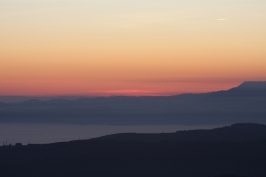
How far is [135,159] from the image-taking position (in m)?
33.9

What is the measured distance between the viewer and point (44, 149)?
37.7 meters

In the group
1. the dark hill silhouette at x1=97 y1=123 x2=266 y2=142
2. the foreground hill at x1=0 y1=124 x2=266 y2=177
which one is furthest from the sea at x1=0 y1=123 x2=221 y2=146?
the foreground hill at x1=0 y1=124 x2=266 y2=177

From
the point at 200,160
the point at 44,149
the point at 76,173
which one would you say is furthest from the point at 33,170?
the point at 200,160

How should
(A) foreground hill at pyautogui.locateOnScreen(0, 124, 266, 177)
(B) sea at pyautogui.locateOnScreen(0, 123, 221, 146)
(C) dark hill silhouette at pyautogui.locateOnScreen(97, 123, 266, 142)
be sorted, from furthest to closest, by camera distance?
1. (B) sea at pyautogui.locateOnScreen(0, 123, 221, 146)
2. (C) dark hill silhouette at pyautogui.locateOnScreen(97, 123, 266, 142)
3. (A) foreground hill at pyautogui.locateOnScreen(0, 124, 266, 177)

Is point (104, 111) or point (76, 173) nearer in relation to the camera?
point (76, 173)

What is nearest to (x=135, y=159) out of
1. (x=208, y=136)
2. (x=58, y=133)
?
(x=208, y=136)

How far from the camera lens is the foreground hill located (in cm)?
3136

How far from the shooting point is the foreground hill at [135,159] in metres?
31.4

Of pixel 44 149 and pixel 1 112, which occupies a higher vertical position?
pixel 1 112

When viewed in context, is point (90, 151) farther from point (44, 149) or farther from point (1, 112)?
point (1, 112)

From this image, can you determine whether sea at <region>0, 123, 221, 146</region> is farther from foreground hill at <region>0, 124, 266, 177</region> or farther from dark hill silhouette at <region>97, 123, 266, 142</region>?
foreground hill at <region>0, 124, 266, 177</region>

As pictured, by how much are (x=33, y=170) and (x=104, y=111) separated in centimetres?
13488

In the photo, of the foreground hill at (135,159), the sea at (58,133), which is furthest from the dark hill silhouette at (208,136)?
the sea at (58,133)

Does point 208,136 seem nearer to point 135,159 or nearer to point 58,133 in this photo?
point 135,159
